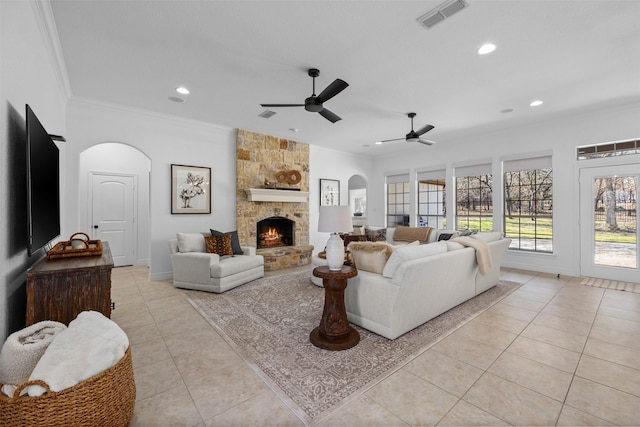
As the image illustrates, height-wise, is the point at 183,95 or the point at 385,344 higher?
the point at 183,95

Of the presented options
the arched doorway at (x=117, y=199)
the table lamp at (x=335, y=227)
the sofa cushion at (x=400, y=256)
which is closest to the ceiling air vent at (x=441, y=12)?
the table lamp at (x=335, y=227)

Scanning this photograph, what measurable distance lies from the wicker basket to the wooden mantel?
4.22 meters

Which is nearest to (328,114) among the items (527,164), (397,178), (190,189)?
(190,189)

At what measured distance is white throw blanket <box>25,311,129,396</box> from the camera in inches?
50.1

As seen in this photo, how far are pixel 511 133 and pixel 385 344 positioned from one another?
530 cm

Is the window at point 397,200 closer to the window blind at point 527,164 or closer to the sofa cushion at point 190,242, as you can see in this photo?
the window blind at point 527,164

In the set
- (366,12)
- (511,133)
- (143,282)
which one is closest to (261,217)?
(143,282)

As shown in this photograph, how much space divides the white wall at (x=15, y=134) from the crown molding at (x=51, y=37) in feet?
0.04

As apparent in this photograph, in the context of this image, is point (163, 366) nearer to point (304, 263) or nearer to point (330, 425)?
point (330, 425)

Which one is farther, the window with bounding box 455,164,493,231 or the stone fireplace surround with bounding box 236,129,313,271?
the window with bounding box 455,164,493,231

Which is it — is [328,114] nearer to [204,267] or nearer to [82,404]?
[204,267]

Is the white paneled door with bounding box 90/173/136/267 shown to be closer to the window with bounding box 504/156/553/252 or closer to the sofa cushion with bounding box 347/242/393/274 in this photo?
the sofa cushion with bounding box 347/242/393/274

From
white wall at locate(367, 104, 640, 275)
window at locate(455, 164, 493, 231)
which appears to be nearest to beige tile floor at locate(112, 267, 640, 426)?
white wall at locate(367, 104, 640, 275)

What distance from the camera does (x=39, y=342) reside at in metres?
1.43
